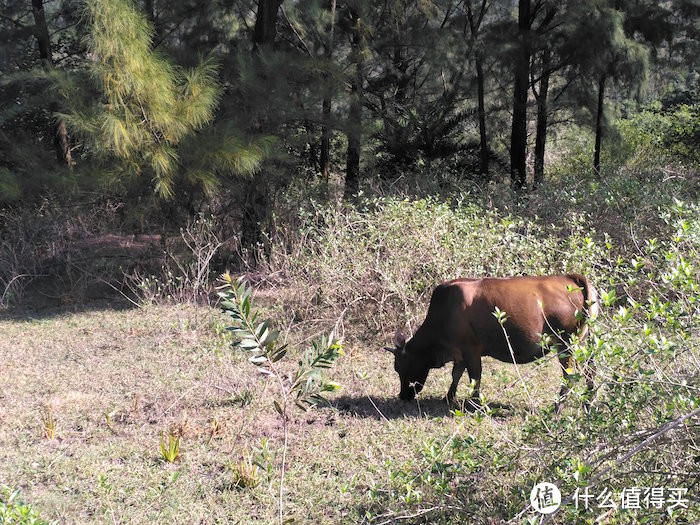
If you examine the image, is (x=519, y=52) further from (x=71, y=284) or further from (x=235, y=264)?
(x=71, y=284)

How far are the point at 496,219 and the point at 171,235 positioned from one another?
4.88 metres

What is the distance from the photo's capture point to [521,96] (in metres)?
12.7

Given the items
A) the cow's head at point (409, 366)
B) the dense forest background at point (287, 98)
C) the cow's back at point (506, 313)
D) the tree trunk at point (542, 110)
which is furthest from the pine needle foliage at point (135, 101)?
the tree trunk at point (542, 110)

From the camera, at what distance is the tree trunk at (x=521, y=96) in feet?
39.8

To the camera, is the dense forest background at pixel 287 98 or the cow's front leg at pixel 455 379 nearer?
the cow's front leg at pixel 455 379

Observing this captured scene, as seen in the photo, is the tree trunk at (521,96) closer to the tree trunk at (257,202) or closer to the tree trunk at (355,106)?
the tree trunk at (355,106)

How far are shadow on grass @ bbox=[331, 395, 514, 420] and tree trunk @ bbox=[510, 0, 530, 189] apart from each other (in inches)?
282

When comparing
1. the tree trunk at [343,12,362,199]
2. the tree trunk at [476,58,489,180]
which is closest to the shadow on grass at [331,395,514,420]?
the tree trunk at [343,12,362,199]

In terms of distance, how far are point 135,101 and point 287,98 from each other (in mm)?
2335

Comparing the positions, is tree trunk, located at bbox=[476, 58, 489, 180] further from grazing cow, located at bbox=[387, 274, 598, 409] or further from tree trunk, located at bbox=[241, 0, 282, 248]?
grazing cow, located at bbox=[387, 274, 598, 409]

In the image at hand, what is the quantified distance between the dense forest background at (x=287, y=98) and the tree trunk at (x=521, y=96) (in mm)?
40

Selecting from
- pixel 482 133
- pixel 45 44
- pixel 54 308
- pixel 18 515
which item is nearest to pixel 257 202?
pixel 54 308

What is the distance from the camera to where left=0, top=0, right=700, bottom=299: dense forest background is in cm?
789

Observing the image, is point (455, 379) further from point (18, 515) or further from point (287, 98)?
point (287, 98)
